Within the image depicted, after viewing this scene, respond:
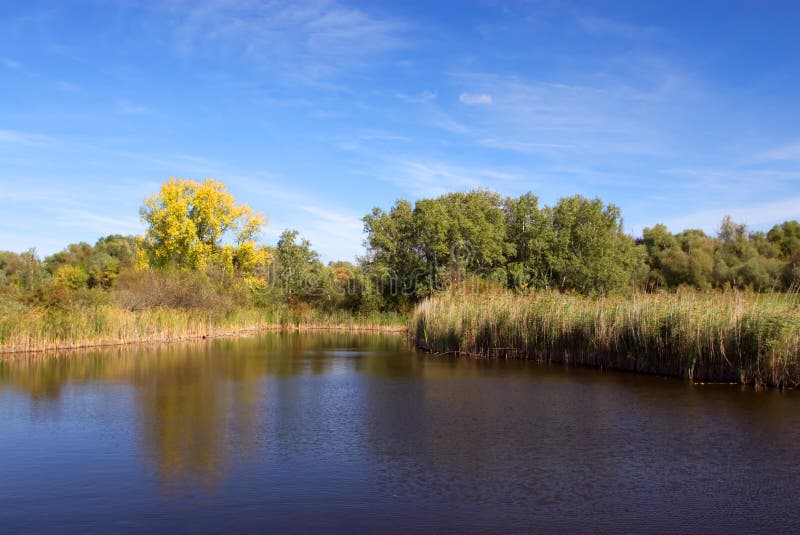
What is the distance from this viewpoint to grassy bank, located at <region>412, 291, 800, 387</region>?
51.2 ft

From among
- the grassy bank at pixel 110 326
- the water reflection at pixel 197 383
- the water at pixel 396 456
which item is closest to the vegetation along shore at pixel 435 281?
the grassy bank at pixel 110 326

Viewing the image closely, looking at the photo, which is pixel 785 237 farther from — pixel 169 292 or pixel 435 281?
pixel 169 292

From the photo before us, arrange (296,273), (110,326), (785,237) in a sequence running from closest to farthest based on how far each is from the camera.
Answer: (110,326) → (296,273) → (785,237)

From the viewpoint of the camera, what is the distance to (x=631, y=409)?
13.4 metres

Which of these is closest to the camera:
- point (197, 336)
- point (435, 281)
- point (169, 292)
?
point (197, 336)

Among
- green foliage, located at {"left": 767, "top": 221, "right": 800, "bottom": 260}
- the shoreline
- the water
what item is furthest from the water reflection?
green foliage, located at {"left": 767, "top": 221, "right": 800, "bottom": 260}

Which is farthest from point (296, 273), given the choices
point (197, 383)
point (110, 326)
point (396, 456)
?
point (396, 456)

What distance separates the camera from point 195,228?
157 ft

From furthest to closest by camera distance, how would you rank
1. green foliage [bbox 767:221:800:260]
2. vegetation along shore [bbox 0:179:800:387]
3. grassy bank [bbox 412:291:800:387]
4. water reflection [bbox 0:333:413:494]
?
green foliage [bbox 767:221:800:260]
vegetation along shore [bbox 0:179:800:387]
grassy bank [bbox 412:291:800:387]
water reflection [bbox 0:333:413:494]

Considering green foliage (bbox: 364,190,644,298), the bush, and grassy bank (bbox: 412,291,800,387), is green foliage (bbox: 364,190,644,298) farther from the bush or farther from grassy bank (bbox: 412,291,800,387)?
grassy bank (bbox: 412,291,800,387)

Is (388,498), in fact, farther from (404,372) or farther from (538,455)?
(404,372)

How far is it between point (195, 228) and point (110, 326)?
20460 mm

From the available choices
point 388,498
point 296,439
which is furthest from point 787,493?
point 296,439

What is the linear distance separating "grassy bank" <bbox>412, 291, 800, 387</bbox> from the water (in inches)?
40.0
